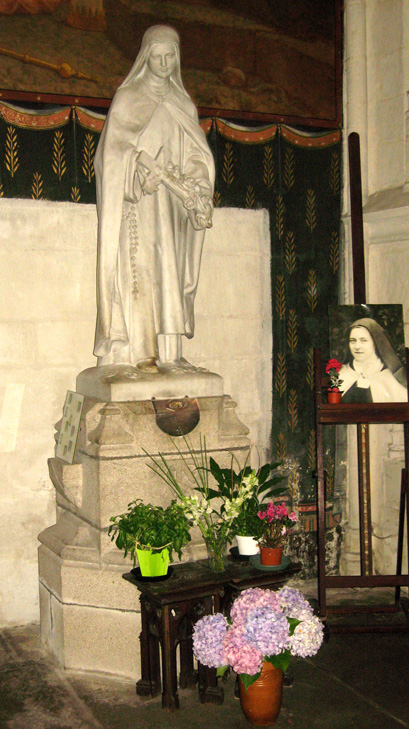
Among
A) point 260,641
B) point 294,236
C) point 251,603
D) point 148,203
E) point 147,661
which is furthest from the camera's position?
point 294,236

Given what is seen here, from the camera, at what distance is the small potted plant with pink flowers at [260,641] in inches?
116

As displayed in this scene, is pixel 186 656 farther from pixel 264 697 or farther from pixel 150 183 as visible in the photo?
pixel 150 183

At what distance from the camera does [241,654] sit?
296cm

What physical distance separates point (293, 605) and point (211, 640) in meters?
0.36

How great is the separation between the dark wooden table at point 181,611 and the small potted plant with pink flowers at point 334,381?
1.00 m

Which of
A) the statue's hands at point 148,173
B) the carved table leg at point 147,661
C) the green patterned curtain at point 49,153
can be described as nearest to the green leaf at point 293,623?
the carved table leg at point 147,661

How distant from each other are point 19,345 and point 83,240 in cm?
70

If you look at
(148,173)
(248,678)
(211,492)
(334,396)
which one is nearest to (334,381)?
(334,396)

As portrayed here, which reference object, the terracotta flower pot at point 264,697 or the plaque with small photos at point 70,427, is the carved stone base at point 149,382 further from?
the terracotta flower pot at point 264,697

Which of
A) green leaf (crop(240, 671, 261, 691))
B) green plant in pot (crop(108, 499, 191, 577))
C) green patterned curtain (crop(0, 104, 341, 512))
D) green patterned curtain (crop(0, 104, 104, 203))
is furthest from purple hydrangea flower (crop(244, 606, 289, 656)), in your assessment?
green patterned curtain (crop(0, 104, 104, 203))

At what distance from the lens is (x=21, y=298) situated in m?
4.26

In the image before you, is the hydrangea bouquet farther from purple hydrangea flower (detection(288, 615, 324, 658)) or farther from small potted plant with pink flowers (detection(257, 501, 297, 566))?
small potted plant with pink flowers (detection(257, 501, 297, 566))

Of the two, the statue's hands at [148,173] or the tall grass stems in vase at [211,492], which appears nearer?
the tall grass stems in vase at [211,492]

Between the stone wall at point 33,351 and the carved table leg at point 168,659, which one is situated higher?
the stone wall at point 33,351
